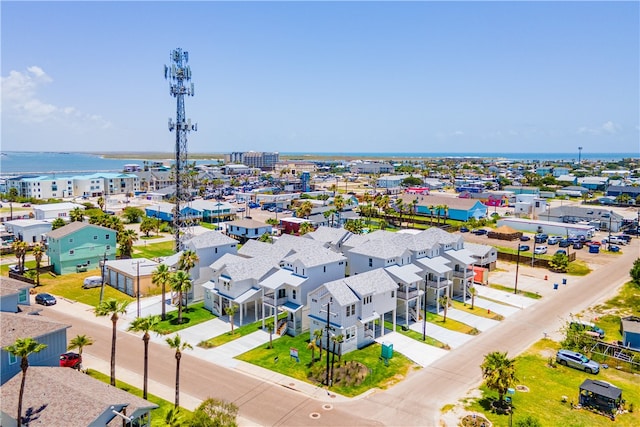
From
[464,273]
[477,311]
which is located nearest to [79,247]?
[464,273]

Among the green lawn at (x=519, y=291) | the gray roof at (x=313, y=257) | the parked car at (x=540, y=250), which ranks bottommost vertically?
the green lawn at (x=519, y=291)

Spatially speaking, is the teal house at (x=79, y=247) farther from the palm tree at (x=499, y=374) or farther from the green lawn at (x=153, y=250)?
the palm tree at (x=499, y=374)

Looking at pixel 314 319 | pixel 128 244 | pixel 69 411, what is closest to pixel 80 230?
pixel 128 244

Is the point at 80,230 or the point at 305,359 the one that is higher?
the point at 80,230

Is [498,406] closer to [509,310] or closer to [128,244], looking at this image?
[509,310]

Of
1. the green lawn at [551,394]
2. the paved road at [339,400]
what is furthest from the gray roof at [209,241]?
the green lawn at [551,394]

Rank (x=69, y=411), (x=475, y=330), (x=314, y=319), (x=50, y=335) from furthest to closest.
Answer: (x=475, y=330), (x=314, y=319), (x=50, y=335), (x=69, y=411)

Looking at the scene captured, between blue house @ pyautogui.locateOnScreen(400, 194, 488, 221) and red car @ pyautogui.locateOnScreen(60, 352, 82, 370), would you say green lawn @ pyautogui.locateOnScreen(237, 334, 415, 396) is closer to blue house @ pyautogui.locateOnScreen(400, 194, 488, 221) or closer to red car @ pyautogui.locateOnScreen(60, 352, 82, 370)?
red car @ pyautogui.locateOnScreen(60, 352, 82, 370)
